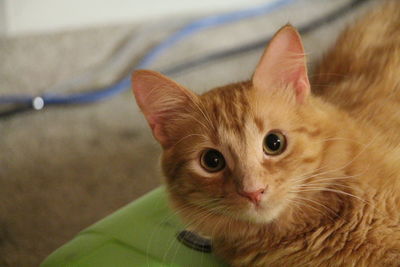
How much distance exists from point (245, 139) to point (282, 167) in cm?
11

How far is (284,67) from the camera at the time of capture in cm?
120

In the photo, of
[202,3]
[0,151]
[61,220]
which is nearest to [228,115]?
[61,220]

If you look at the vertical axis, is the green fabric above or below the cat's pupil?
below

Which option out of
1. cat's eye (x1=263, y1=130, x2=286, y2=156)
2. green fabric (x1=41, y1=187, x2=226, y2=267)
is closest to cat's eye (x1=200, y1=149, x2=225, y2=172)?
cat's eye (x1=263, y1=130, x2=286, y2=156)

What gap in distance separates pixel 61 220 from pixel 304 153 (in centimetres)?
129

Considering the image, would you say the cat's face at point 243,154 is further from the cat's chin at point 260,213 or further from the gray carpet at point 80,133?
the gray carpet at point 80,133

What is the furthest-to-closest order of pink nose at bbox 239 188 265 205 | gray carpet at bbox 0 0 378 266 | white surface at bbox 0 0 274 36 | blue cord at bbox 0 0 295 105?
1. white surface at bbox 0 0 274 36
2. blue cord at bbox 0 0 295 105
3. gray carpet at bbox 0 0 378 266
4. pink nose at bbox 239 188 265 205

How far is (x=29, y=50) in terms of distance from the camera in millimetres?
3215

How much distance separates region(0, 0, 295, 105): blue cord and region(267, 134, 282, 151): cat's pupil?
1852mm

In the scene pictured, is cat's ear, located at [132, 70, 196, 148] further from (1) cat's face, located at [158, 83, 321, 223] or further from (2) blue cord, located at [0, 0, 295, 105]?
(2) blue cord, located at [0, 0, 295, 105]

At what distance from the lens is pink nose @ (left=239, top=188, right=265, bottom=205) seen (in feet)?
3.36

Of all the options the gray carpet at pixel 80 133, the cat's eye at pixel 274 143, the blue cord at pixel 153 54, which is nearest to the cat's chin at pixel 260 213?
the cat's eye at pixel 274 143

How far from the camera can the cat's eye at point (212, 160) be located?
114 cm

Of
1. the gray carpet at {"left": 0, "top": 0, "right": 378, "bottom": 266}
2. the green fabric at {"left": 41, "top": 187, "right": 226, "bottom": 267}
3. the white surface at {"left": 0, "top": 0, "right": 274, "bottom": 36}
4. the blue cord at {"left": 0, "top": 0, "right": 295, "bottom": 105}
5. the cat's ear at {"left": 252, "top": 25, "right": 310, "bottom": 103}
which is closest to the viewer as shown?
the cat's ear at {"left": 252, "top": 25, "right": 310, "bottom": 103}
